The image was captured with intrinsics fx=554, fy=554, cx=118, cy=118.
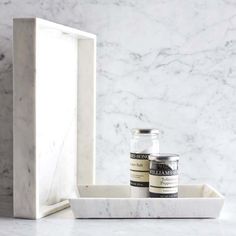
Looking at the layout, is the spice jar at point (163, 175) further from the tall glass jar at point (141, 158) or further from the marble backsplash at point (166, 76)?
the marble backsplash at point (166, 76)

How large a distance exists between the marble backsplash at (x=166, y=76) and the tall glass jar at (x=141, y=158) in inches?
6.1

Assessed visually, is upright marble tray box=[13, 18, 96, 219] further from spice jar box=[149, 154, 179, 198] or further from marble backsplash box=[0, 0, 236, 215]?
spice jar box=[149, 154, 179, 198]

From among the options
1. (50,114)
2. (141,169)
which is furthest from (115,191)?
(50,114)

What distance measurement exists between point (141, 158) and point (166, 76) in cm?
26

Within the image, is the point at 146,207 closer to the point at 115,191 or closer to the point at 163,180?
the point at 163,180

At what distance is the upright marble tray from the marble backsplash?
54 mm

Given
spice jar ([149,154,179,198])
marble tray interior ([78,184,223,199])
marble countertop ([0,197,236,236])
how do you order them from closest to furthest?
marble countertop ([0,197,236,236]), spice jar ([149,154,179,198]), marble tray interior ([78,184,223,199])

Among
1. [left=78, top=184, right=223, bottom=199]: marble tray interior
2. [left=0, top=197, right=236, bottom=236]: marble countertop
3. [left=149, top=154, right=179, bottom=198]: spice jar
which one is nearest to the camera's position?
[left=0, top=197, right=236, bottom=236]: marble countertop

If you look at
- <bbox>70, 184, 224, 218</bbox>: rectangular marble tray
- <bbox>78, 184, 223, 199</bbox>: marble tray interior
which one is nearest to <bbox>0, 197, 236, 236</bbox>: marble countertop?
<bbox>70, 184, 224, 218</bbox>: rectangular marble tray

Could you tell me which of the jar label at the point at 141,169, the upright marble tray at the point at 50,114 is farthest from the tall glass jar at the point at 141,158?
the upright marble tray at the point at 50,114

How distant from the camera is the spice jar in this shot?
3.57 feet

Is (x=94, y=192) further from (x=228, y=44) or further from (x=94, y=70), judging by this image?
(x=228, y=44)

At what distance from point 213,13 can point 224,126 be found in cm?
27

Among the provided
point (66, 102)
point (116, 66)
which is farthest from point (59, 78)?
point (116, 66)
